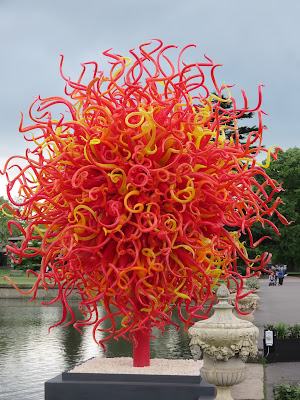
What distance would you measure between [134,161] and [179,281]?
1.00 m

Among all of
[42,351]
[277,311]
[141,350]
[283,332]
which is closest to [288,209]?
[277,311]

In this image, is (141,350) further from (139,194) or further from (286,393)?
(286,393)

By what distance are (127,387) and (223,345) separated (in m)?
3.95

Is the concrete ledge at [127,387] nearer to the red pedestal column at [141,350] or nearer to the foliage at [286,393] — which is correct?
the red pedestal column at [141,350]

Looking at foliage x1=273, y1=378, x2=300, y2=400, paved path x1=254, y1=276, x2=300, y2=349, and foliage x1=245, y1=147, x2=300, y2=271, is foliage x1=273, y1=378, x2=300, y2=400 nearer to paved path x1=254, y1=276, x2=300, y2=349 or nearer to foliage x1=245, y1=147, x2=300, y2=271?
paved path x1=254, y1=276, x2=300, y2=349

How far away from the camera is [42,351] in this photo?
16.2 m

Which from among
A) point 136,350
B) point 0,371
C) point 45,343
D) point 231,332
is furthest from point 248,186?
point 45,343

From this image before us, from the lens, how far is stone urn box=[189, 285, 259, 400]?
8.08 meters

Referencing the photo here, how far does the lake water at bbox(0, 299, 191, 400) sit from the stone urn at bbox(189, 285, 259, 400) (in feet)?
12.3

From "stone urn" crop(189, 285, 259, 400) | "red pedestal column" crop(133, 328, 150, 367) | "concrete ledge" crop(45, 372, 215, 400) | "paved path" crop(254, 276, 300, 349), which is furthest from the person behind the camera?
"paved path" crop(254, 276, 300, 349)

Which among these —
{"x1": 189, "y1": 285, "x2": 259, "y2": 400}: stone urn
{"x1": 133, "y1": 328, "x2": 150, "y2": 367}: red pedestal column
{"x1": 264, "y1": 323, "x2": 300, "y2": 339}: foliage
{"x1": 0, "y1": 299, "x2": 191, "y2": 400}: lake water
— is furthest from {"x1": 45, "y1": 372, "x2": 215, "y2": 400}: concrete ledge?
{"x1": 264, "y1": 323, "x2": 300, "y2": 339}: foliage

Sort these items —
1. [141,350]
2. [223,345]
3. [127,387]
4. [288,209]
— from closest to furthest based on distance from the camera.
A: [127,387] → [141,350] → [223,345] → [288,209]

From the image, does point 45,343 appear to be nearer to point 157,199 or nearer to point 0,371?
point 0,371

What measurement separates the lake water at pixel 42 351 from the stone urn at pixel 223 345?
3.76m
